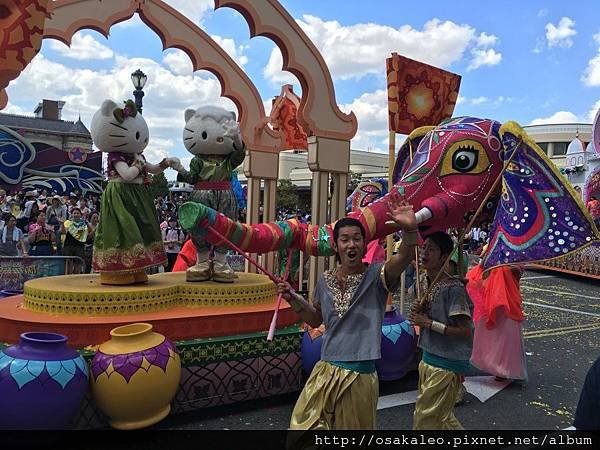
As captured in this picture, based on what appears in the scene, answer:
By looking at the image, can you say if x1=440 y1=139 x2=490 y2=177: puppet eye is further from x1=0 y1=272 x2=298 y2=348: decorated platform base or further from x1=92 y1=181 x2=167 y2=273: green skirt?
x1=92 y1=181 x2=167 y2=273: green skirt

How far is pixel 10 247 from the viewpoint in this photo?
8.15 m

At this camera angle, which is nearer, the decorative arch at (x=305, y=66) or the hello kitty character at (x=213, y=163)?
the hello kitty character at (x=213, y=163)

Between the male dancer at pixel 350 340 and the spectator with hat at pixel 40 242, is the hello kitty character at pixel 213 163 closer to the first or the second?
the male dancer at pixel 350 340

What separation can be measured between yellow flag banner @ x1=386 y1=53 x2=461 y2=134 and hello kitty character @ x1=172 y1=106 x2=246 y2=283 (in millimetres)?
1542

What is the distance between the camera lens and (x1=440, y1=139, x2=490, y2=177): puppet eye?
374 centimetres

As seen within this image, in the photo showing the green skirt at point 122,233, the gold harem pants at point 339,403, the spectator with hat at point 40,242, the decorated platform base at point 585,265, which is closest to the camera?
the gold harem pants at point 339,403

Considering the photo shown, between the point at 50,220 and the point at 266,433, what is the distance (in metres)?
7.69

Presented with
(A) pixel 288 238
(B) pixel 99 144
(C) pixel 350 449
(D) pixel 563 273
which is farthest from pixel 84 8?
(D) pixel 563 273

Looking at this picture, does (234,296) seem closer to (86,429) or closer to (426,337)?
(86,429)

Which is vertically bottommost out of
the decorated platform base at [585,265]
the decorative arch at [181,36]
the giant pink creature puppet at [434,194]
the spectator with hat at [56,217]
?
the decorated platform base at [585,265]

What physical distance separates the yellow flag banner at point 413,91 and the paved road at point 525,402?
243 centimetres

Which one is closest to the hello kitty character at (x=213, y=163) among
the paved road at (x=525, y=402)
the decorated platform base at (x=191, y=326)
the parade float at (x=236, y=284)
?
the parade float at (x=236, y=284)

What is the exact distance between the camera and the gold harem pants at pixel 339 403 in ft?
7.98

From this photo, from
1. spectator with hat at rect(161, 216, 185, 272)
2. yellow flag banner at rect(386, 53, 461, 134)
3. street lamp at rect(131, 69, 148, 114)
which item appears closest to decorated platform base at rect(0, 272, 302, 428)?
yellow flag banner at rect(386, 53, 461, 134)
